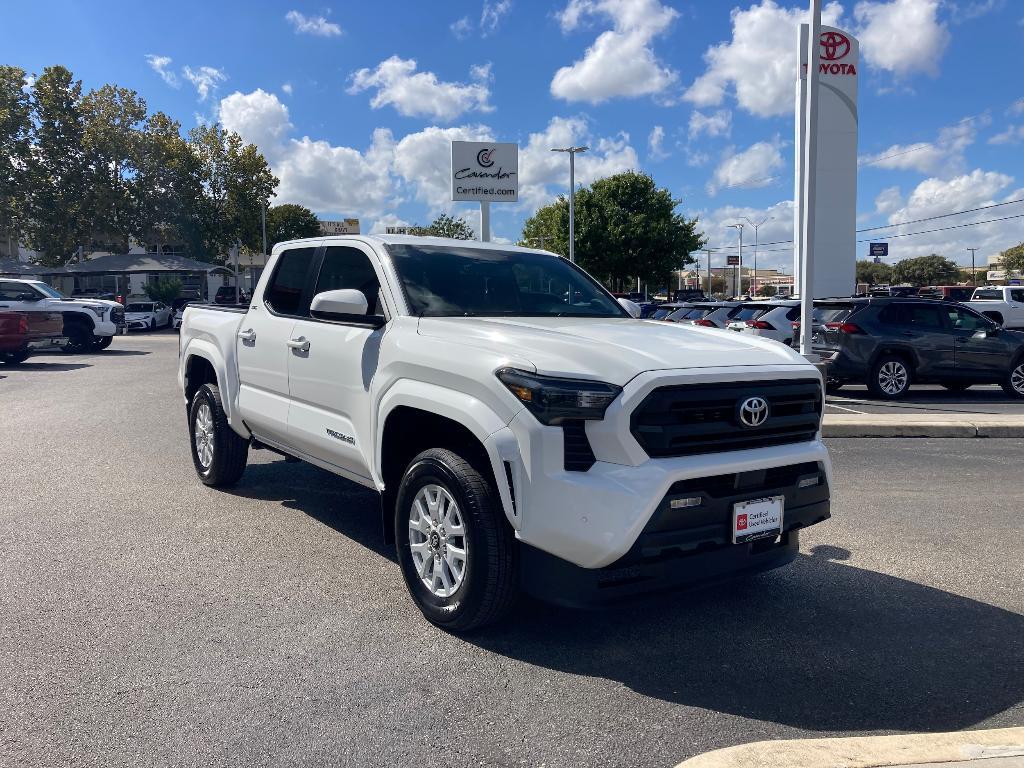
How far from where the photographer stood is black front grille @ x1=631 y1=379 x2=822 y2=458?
3.56 meters

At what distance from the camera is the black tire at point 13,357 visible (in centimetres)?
1942

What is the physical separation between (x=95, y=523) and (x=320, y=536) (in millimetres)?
1640

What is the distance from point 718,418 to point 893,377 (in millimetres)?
11371

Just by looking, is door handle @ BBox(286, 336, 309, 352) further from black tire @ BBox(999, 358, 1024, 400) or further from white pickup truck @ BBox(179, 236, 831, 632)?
black tire @ BBox(999, 358, 1024, 400)

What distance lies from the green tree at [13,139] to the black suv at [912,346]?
47.8m

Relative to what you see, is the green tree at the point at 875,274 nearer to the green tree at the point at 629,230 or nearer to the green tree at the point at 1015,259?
the green tree at the point at 1015,259

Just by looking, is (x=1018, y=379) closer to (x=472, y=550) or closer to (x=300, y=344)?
(x=300, y=344)

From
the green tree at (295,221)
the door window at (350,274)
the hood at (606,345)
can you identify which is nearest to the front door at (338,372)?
the door window at (350,274)

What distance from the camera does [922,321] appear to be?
14.0 meters

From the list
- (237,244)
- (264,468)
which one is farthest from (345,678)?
(237,244)

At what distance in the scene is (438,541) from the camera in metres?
4.09

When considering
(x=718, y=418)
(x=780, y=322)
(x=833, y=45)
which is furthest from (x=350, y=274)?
(x=833, y=45)

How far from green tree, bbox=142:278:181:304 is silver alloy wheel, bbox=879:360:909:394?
4669 centimetres

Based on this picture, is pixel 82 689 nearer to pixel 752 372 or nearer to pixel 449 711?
pixel 449 711
